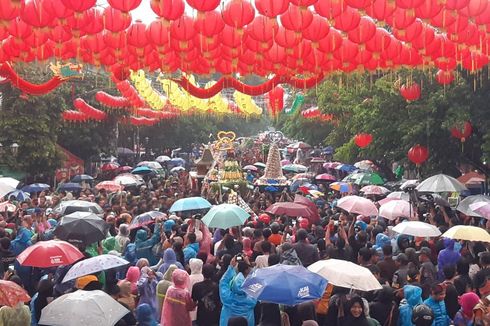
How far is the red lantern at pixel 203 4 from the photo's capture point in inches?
314

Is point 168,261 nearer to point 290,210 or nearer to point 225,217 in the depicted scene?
point 225,217

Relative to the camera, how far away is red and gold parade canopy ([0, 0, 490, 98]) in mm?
8398

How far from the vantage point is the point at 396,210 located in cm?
1215

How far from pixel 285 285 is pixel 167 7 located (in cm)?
417

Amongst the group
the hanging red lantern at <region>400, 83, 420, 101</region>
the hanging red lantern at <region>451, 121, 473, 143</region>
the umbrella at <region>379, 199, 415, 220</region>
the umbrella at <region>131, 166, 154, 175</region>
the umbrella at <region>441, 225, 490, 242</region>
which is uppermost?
the hanging red lantern at <region>400, 83, 420, 101</region>

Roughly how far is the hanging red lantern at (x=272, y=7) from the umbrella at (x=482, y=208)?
5450mm

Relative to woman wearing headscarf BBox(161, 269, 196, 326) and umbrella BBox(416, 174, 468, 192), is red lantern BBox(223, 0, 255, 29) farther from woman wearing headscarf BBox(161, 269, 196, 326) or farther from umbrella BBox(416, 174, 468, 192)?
umbrella BBox(416, 174, 468, 192)

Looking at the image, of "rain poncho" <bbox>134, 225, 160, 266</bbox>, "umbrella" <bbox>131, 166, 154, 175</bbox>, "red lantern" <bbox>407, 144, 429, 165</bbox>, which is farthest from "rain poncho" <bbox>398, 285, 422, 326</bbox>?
"umbrella" <bbox>131, 166, 154, 175</bbox>

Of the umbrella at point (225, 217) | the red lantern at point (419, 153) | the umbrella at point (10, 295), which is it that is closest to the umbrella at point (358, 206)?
the umbrella at point (225, 217)

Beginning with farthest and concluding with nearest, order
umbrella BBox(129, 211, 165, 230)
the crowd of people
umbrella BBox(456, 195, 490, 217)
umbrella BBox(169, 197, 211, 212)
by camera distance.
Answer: umbrella BBox(169, 197, 211, 212)
umbrella BBox(456, 195, 490, 217)
umbrella BBox(129, 211, 165, 230)
the crowd of people

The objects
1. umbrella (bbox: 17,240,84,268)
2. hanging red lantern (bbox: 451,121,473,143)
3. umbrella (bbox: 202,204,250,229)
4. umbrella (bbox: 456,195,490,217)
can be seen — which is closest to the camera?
umbrella (bbox: 17,240,84,268)

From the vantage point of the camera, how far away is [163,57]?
11.5 meters

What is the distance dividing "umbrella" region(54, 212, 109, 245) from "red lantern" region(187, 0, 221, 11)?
3675 millimetres

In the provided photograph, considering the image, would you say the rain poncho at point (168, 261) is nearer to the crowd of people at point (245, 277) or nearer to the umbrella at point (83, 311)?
the crowd of people at point (245, 277)
